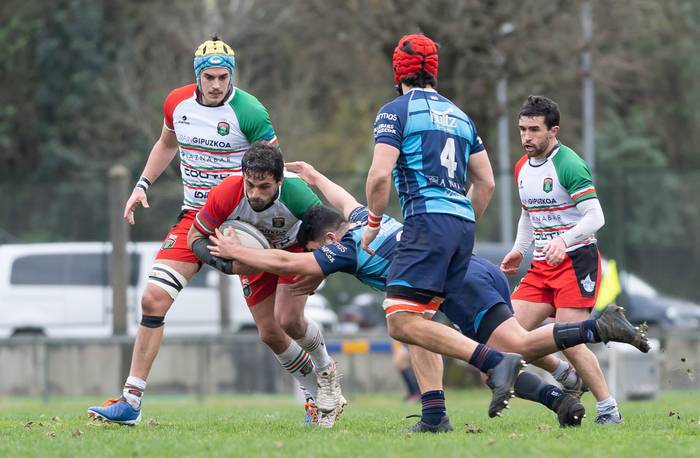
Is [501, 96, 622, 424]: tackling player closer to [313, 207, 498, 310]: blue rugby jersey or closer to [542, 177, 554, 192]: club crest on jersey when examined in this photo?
[542, 177, 554, 192]: club crest on jersey

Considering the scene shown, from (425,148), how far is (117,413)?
2.77 metres

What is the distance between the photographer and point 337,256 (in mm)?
8078

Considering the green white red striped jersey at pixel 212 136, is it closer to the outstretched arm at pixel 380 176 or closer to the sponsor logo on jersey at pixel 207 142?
the sponsor logo on jersey at pixel 207 142

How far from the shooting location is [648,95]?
3959 cm

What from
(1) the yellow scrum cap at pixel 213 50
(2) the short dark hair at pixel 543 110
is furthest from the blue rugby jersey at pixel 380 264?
(1) the yellow scrum cap at pixel 213 50

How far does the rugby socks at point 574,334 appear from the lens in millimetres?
7945

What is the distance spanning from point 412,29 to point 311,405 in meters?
12.8

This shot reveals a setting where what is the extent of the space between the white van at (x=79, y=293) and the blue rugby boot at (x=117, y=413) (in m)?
12.3

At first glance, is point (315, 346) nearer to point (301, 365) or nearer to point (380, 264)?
point (301, 365)

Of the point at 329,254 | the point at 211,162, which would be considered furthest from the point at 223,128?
the point at 329,254

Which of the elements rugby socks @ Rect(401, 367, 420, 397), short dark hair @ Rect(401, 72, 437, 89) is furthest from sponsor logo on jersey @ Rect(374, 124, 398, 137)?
rugby socks @ Rect(401, 367, 420, 397)

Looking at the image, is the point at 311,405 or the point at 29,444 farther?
the point at 311,405

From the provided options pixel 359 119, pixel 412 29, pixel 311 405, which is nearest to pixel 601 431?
pixel 311 405

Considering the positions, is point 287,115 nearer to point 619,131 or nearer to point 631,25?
point 631,25
